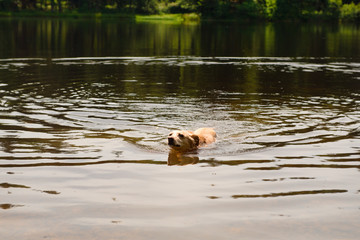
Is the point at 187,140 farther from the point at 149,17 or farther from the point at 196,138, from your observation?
the point at 149,17

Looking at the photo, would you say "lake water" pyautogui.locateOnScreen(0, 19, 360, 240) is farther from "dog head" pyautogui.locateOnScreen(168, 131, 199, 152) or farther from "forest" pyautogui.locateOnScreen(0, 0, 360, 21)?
"forest" pyautogui.locateOnScreen(0, 0, 360, 21)

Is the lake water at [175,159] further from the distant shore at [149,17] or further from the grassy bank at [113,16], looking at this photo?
the distant shore at [149,17]

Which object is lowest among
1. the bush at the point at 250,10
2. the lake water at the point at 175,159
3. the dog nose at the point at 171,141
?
the lake water at the point at 175,159

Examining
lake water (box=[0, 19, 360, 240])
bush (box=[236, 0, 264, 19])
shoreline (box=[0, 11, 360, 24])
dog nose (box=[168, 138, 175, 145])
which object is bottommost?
lake water (box=[0, 19, 360, 240])

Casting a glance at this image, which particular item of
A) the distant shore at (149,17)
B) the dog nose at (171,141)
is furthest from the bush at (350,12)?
the dog nose at (171,141)

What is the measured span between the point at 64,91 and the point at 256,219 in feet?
44.3

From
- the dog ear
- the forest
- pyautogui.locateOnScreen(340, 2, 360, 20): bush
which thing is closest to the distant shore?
the forest

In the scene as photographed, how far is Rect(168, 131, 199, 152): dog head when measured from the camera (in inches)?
381

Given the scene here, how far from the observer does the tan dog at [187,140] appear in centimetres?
970

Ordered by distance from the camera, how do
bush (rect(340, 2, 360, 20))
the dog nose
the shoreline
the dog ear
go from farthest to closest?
1. the shoreline
2. bush (rect(340, 2, 360, 20))
3. the dog ear
4. the dog nose

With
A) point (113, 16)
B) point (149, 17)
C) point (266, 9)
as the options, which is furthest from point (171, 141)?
point (149, 17)

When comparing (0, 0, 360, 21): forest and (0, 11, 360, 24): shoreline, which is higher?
(0, 0, 360, 21): forest

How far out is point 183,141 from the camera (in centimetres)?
985

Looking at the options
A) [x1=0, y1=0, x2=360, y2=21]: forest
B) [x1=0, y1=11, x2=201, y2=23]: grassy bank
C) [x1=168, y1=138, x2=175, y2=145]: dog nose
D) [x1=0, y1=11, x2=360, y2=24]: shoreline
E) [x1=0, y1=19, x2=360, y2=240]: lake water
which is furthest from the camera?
[x1=0, y1=11, x2=201, y2=23]: grassy bank
